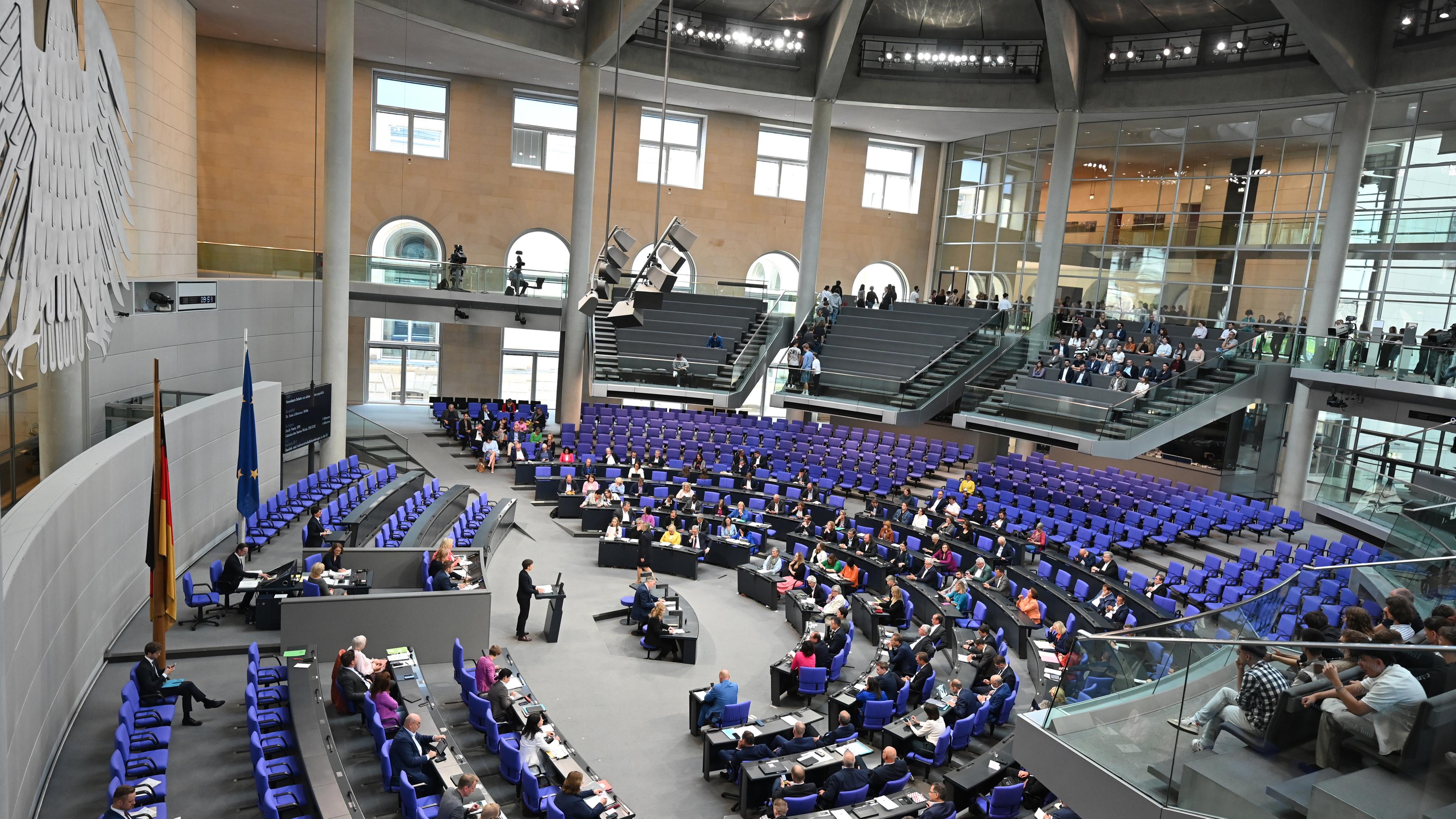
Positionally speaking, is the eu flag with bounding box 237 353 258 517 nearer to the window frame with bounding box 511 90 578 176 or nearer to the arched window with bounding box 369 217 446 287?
the arched window with bounding box 369 217 446 287

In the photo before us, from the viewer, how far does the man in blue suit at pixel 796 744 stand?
379 inches

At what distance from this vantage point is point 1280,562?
1551 cm

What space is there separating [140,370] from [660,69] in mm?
15845

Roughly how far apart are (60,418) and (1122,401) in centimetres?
1905

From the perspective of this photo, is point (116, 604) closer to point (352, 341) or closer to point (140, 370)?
point (140, 370)

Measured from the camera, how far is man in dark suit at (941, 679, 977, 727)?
10.3 meters

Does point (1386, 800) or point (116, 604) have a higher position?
point (1386, 800)

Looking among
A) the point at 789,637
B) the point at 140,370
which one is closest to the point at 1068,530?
the point at 789,637

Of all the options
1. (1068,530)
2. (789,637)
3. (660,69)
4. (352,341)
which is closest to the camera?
(789,637)

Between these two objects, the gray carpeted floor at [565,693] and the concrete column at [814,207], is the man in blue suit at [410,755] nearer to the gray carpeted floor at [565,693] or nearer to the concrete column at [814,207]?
the gray carpeted floor at [565,693]

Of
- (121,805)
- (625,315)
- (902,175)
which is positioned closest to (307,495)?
(625,315)

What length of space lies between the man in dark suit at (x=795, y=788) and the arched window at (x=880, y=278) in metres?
26.1

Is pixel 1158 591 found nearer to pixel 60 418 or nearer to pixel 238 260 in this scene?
pixel 60 418

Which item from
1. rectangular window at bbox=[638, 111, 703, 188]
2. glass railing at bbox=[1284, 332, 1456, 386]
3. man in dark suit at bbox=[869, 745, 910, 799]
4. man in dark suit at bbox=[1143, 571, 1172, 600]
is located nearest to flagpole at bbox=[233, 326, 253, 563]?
man in dark suit at bbox=[869, 745, 910, 799]
